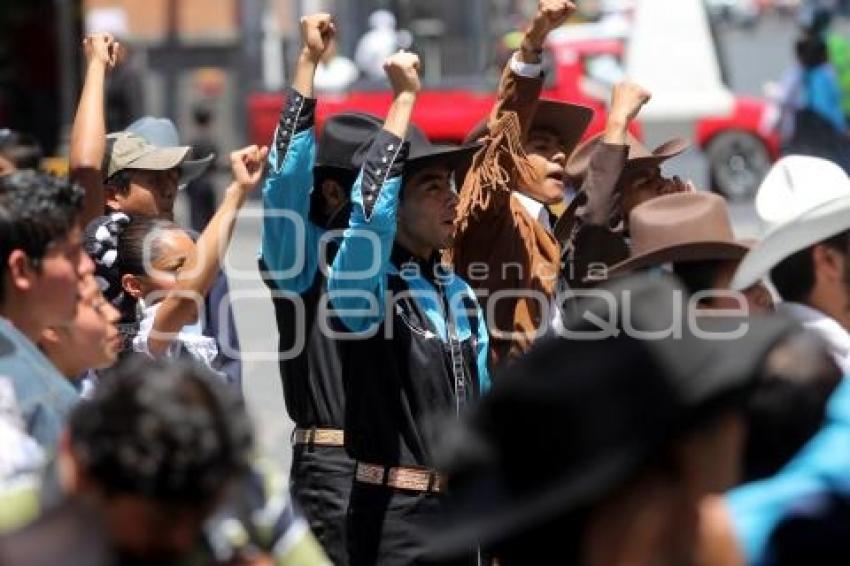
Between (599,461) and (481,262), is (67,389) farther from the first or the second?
(481,262)

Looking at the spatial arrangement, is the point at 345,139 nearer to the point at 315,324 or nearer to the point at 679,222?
the point at 315,324

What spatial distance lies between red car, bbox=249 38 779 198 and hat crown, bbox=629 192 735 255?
47.9 feet

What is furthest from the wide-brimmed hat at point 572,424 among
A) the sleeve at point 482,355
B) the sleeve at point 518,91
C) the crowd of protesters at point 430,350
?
the sleeve at point 518,91

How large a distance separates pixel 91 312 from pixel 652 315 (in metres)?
1.64

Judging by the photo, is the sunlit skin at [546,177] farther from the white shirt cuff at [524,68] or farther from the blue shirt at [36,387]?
the blue shirt at [36,387]

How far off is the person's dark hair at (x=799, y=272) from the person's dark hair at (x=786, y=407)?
1.09 metres

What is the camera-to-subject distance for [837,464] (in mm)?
3484

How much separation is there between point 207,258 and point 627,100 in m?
1.87

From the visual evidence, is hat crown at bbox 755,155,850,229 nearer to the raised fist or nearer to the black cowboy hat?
the black cowboy hat

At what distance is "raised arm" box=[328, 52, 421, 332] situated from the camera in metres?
5.38

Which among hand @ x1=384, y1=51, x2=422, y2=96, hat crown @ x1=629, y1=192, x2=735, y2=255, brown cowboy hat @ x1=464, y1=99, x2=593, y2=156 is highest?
hand @ x1=384, y1=51, x2=422, y2=96

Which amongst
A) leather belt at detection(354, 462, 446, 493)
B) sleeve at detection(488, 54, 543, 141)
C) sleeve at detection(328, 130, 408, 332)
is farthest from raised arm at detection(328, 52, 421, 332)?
sleeve at detection(488, 54, 543, 141)

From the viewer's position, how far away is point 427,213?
577 cm

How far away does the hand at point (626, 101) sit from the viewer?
6535 millimetres
